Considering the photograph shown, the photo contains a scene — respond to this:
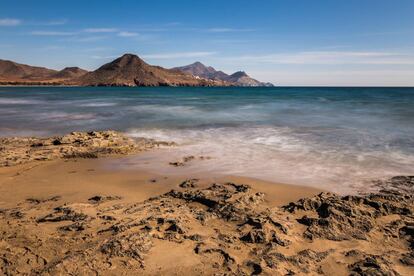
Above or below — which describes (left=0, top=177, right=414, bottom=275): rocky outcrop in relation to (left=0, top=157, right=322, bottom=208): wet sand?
above

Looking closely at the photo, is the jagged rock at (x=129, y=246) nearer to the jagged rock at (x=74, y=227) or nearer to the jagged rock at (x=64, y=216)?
the jagged rock at (x=74, y=227)

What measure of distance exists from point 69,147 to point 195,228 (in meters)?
7.94

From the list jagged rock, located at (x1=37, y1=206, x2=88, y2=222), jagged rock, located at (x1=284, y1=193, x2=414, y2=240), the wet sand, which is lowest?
the wet sand

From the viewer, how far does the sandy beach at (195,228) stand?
461 cm

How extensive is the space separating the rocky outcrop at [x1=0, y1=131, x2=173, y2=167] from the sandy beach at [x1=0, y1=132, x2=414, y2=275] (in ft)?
7.18

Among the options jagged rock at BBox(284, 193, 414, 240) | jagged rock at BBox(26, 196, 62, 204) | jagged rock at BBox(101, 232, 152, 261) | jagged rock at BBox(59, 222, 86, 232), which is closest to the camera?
jagged rock at BBox(101, 232, 152, 261)

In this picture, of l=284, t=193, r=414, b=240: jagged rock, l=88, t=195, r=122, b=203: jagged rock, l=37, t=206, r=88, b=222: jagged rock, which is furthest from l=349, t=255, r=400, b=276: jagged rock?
l=88, t=195, r=122, b=203: jagged rock

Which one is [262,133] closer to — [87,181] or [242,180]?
[242,180]

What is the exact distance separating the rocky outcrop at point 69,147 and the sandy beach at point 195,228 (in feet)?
7.18

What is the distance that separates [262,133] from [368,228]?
1220 cm

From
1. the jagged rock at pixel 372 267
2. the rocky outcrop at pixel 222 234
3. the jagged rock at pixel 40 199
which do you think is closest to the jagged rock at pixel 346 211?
the rocky outcrop at pixel 222 234

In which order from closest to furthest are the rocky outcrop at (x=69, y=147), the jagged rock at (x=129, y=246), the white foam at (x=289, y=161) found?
1. the jagged rock at (x=129, y=246)
2. the white foam at (x=289, y=161)
3. the rocky outcrop at (x=69, y=147)

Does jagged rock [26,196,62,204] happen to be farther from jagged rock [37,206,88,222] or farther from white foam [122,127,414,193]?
white foam [122,127,414,193]

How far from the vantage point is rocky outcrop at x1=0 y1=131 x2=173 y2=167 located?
10812 millimetres
